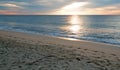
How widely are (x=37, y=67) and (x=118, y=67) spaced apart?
10.1 ft

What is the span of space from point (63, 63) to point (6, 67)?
2.12m

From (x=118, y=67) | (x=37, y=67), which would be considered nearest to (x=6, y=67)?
(x=37, y=67)

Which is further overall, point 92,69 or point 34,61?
point 34,61

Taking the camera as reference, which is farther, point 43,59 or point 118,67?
point 43,59

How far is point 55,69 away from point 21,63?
1.42m

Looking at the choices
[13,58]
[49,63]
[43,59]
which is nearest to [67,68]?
[49,63]

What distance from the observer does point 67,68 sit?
18.9 ft

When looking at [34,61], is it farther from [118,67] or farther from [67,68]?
[118,67]

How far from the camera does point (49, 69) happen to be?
18.4ft

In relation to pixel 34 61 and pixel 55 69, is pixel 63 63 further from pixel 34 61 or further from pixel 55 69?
pixel 34 61

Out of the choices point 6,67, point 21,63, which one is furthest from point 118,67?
point 6,67

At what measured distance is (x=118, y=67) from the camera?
6.20 m

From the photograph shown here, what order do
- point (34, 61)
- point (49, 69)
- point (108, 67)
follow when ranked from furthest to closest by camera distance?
1. point (34, 61)
2. point (108, 67)
3. point (49, 69)

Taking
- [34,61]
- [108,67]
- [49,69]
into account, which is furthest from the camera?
[34,61]
